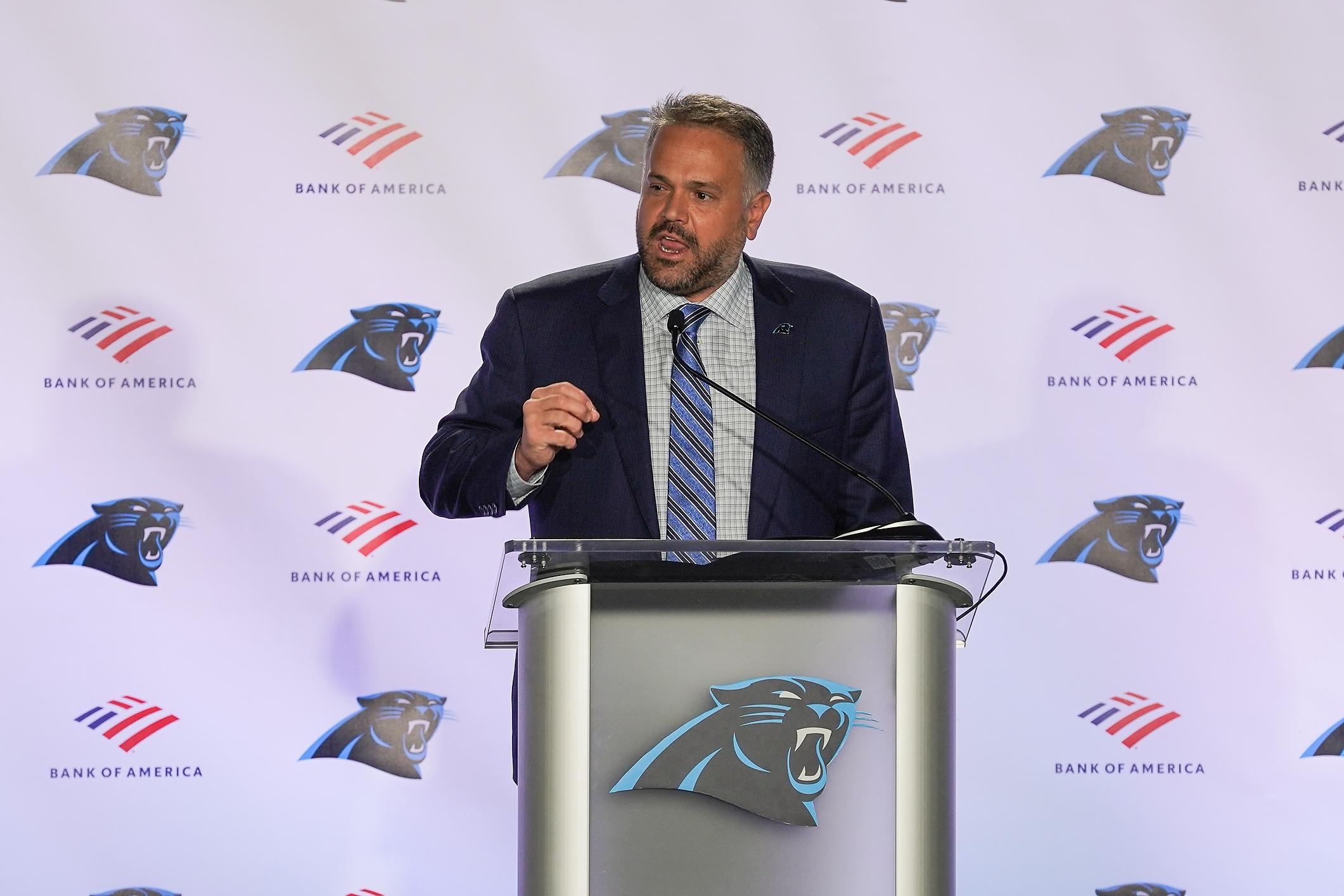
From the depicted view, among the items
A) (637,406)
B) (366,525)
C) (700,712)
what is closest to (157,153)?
(366,525)

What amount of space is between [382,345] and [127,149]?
31.9 inches

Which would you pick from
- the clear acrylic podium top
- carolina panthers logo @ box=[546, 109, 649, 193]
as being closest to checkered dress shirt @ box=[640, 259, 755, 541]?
the clear acrylic podium top

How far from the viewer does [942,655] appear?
1575 mm

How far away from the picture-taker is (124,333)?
3.45 m

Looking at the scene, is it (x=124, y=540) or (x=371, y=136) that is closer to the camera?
(x=124, y=540)

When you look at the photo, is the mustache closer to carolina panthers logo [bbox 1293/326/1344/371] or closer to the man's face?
the man's face

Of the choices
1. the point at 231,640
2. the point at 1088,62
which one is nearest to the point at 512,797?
the point at 231,640

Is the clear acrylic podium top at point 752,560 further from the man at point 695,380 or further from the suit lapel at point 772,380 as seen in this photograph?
the suit lapel at point 772,380

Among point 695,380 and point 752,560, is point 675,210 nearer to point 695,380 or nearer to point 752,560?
point 695,380

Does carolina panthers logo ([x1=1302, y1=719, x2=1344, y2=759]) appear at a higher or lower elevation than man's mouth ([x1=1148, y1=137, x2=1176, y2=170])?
lower

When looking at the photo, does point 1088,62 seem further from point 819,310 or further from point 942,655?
point 942,655

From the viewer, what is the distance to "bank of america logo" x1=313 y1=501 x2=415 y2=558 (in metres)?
3.44

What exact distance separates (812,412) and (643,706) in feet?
3.11

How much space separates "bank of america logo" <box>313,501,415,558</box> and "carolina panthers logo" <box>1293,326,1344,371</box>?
231 cm
